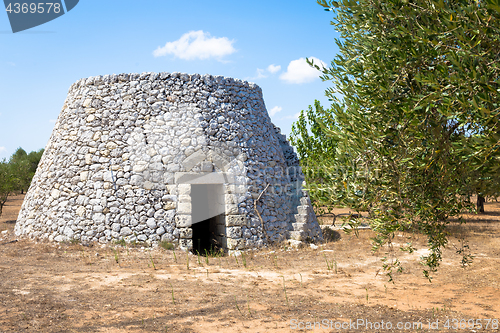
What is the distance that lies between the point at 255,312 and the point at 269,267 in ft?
10.8

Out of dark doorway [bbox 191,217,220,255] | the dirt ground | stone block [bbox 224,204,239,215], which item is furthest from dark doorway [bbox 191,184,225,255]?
the dirt ground

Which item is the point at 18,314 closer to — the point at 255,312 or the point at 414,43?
the point at 255,312

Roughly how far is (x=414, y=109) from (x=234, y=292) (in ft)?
16.7

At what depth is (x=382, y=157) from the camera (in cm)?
502

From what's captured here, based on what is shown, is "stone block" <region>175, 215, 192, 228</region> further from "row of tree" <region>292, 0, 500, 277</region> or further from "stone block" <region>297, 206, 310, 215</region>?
"row of tree" <region>292, 0, 500, 277</region>

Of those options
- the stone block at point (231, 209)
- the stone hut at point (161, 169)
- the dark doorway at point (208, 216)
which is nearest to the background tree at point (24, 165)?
the stone hut at point (161, 169)

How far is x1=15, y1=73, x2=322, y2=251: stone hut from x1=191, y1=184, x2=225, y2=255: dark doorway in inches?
2.9

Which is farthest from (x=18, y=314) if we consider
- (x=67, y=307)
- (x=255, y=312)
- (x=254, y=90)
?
(x=254, y=90)

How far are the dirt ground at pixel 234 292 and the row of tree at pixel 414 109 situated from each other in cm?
176

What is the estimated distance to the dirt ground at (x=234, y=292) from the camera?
19.1 ft

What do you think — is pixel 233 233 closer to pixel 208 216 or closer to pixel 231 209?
pixel 231 209

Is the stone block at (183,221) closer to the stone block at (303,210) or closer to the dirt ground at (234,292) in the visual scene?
the dirt ground at (234,292)

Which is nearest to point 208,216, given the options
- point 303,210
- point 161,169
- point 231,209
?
point 231,209

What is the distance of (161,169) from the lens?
36.4ft
